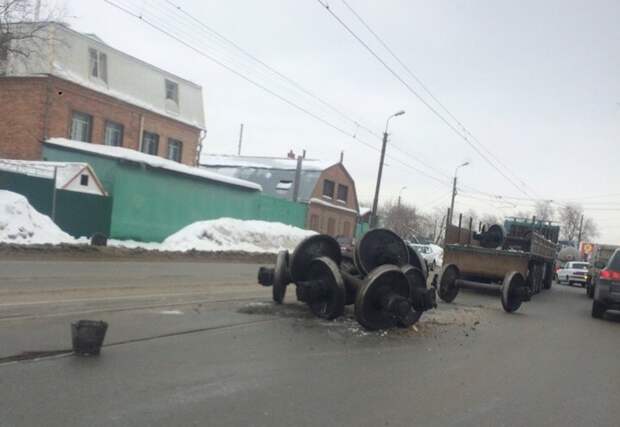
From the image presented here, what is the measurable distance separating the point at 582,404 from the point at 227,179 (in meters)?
28.2

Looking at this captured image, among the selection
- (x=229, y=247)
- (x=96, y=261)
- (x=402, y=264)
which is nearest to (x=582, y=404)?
(x=402, y=264)

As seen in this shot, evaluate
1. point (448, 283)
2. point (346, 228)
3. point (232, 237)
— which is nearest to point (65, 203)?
point (232, 237)

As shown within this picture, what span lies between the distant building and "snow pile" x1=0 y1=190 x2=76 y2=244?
24.9 metres

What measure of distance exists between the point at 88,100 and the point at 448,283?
2515 centimetres

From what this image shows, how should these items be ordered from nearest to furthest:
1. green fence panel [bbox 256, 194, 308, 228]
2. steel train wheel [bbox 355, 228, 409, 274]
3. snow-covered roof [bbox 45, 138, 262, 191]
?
steel train wheel [bbox 355, 228, 409, 274], snow-covered roof [bbox 45, 138, 262, 191], green fence panel [bbox 256, 194, 308, 228]

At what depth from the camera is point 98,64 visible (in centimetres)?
3400

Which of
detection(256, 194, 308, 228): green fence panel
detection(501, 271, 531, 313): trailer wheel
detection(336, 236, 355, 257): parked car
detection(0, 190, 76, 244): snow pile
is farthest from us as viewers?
detection(256, 194, 308, 228): green fence panel

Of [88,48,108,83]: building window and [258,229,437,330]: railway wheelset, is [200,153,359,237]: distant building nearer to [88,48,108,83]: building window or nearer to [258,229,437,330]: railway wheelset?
[88,48,108,83]: building window

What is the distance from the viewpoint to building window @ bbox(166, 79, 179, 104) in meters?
39.4

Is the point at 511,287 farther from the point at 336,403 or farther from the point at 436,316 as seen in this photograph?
the point at 336,403

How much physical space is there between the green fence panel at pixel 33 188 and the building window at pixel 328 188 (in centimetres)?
2833

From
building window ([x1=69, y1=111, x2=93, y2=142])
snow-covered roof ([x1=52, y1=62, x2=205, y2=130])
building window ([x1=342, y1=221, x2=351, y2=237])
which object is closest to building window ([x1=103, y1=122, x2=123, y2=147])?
building window ([x1=69, y1=111, x2=93, y2=142])

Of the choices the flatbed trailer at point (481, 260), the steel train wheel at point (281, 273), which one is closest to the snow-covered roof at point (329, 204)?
the flatbed trailer at point (481, 260)

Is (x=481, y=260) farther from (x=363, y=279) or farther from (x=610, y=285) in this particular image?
(x=363, y=279)
